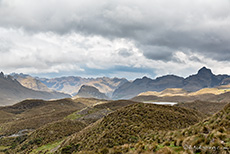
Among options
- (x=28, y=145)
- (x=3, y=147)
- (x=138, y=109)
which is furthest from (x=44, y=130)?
(x=138, y=109)

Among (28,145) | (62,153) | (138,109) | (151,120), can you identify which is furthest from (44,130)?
(151,120)

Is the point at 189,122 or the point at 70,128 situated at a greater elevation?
the point at 189,122

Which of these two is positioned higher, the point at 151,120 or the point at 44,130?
the point at 151,120

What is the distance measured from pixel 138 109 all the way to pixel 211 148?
103 ft

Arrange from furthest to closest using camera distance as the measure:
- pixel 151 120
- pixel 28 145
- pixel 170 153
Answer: pixel 28 145 < pixel 151 120 < pixel 170 153

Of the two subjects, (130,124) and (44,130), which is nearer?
(130,124)

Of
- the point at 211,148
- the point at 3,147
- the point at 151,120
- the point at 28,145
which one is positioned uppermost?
the point at 211,148

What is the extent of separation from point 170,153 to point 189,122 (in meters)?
32.5

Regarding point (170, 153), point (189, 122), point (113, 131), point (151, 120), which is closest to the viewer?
point (170, 153)

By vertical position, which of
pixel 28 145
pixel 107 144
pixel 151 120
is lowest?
pixel 28 145

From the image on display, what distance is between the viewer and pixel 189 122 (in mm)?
42719

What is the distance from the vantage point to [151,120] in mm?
38094

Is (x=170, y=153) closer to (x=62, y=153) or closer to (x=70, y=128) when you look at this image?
(x=62, y=153)

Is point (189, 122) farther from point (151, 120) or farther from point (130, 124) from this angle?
point (130, 124)
